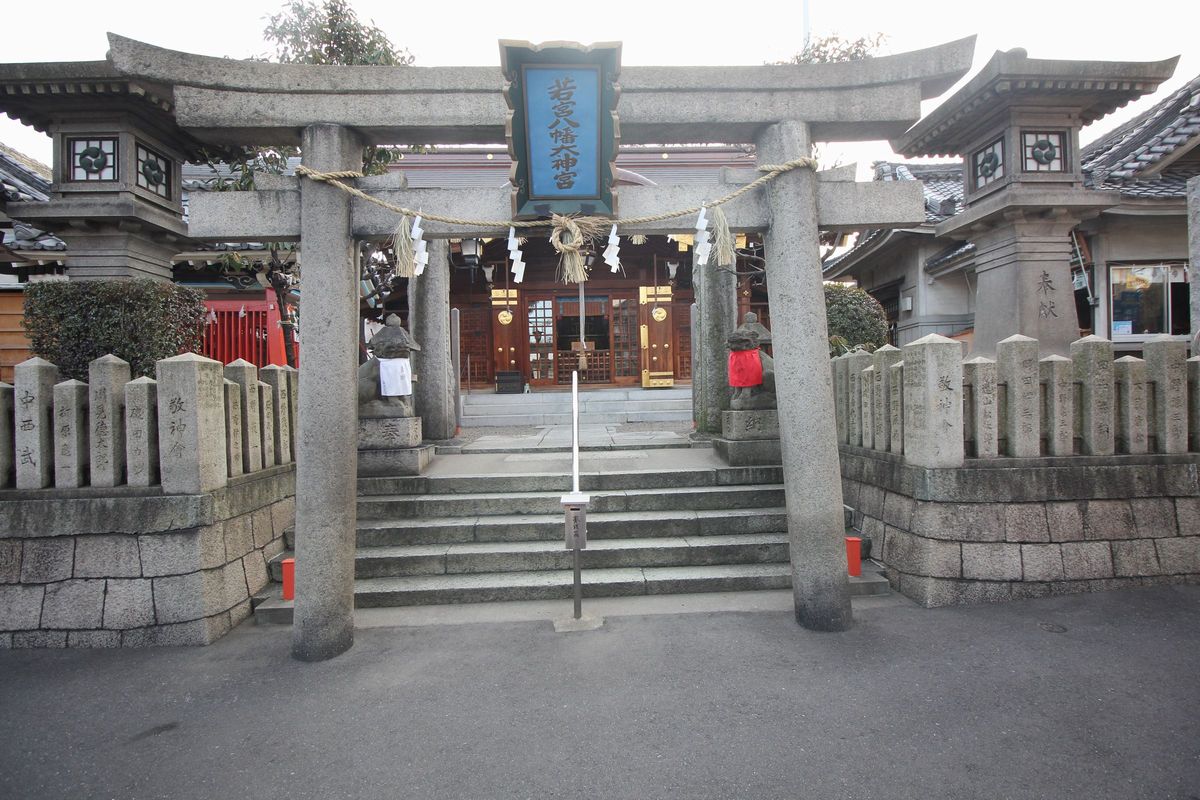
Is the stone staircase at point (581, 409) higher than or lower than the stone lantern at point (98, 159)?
lower

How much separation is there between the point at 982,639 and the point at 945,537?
0.87 metres

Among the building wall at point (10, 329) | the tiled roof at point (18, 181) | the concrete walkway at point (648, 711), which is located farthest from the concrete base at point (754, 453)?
the building wall at point (10, 329)

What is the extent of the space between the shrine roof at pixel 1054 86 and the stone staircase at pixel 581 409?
6.72 m

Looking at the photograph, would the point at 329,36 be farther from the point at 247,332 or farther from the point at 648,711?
the point at 648,711

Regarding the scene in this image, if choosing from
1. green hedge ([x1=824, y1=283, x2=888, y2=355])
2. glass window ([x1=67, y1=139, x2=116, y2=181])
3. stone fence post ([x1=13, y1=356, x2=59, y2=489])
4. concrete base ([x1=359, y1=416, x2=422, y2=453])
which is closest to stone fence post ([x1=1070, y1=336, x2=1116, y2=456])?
green hedge ([x1=824, y1=283, x2=888, y2=355])

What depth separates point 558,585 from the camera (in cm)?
529

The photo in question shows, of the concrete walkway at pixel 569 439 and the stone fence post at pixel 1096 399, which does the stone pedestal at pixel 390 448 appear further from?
the stone fence post at pixel 1096 399

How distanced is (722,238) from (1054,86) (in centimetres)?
693

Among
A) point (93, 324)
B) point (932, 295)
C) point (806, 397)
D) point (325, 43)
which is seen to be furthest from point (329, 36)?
point (932, 295)

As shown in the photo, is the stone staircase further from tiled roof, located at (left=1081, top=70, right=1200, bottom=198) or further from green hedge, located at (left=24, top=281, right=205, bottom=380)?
tiled roof, located at (left=1081, top=70, right=1200, bottom=198)

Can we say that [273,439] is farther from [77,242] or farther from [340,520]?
[77,242]

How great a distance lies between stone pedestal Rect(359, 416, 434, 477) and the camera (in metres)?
6.86

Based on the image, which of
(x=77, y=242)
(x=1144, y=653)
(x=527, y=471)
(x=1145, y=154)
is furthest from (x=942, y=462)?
(x=77, y=242)

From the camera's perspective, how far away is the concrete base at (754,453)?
6.86 m
